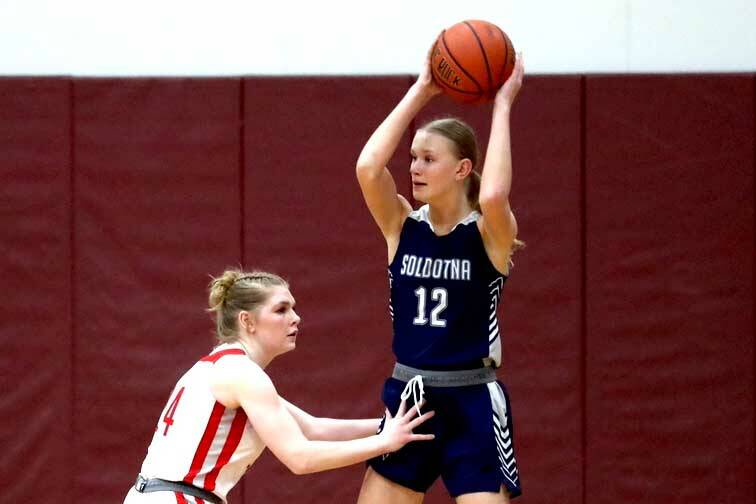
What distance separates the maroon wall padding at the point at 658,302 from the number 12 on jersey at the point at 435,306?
245 cm

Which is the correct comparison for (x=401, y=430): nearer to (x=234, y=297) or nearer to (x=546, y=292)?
(x=234, y=297)

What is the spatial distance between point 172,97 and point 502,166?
119 inches

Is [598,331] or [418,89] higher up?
[418,89]

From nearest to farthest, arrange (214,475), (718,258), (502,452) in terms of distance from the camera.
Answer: (214,475), (502,452), (718,258)

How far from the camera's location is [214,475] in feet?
12.9

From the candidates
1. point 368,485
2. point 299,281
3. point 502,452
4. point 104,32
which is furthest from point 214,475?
point 104,32

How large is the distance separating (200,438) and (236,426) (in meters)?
0.13

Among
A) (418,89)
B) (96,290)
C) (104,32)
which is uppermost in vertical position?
(104,32)

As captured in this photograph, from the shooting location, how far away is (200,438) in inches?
153

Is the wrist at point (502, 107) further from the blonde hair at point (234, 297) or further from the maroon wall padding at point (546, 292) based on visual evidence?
the maroon wall padding at point (546, 292)

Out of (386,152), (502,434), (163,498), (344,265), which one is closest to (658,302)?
(344,265)

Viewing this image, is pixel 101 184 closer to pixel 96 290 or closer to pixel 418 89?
pixel 96 290

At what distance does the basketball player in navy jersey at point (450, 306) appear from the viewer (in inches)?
163

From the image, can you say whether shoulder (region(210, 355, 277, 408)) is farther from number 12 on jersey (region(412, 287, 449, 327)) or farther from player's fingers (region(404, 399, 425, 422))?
number 12 on jersey (region(412, 287, 449, 327))
